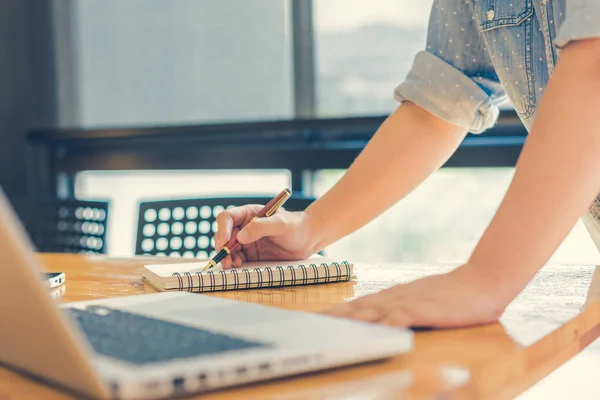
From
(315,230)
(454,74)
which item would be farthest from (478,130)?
(315,230)

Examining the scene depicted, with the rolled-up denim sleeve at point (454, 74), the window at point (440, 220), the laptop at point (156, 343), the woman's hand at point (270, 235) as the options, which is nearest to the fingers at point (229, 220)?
the woman's hand at point (270, 235)

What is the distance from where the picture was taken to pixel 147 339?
20.6 inches

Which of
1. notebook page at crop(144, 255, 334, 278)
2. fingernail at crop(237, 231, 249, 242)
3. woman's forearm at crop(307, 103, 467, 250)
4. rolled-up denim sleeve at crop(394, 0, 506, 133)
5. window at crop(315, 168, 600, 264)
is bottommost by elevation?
window at crop(315, 168, 600, 264)

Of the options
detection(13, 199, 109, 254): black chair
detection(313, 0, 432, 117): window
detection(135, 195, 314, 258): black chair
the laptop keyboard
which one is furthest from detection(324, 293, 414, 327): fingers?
detection(313, 0, 432, 117): window

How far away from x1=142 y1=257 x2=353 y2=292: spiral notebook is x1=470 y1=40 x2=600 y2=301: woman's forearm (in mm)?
261

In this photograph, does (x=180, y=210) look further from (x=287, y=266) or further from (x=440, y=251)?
(x=440, y=251)

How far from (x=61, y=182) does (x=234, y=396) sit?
9.57 feet

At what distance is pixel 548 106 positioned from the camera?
27.2 inches

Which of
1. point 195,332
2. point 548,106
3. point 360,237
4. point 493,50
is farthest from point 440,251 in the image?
point 195,332

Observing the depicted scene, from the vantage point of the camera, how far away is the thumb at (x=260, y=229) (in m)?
0.93

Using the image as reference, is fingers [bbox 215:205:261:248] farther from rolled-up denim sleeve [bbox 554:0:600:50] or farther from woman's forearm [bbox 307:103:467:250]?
rolled-up denim sleeve [bbox 554:0:600:50]

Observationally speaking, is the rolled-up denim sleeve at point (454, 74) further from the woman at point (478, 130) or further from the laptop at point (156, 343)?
the laptop at point (156, 343)

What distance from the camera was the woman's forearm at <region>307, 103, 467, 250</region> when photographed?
1022 millimetres

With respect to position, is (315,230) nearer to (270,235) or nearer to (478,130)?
(270,235)
